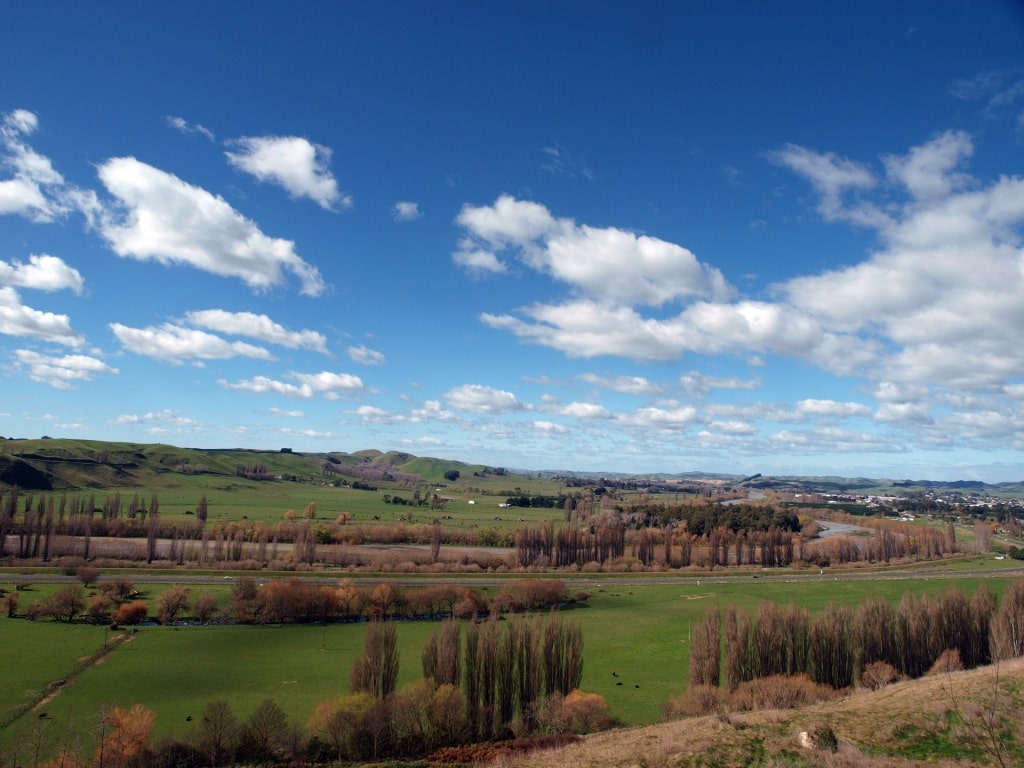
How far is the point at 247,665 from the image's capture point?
62.8 m

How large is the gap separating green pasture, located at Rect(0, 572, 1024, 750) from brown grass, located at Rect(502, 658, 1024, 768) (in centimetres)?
2102

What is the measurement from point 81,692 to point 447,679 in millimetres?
33684

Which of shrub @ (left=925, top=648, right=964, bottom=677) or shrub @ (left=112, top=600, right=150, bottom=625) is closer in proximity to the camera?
shrub @ (left=925, top=648, right=964, bottom=677)

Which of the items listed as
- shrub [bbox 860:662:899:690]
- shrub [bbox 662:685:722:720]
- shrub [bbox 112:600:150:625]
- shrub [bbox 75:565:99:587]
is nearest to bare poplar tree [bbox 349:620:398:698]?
shrub [bbox 662:685:722:720]

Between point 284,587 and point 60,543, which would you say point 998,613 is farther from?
point 60,543

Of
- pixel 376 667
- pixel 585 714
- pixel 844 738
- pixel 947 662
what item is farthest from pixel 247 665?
pixel 947 662

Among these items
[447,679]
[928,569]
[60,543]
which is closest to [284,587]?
[447,679]

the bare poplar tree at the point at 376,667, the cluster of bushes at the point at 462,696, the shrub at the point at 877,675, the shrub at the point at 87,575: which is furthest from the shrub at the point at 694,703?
the shrub at the point at 87,575

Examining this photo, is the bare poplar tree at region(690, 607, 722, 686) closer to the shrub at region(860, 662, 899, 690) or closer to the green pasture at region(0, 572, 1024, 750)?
the green pasture at region(0, 572, 1024, 750)

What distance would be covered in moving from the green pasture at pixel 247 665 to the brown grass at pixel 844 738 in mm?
21016

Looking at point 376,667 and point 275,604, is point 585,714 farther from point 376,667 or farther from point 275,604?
point 275,604

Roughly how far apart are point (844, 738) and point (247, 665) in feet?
190

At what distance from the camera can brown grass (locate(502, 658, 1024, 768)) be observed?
25.8 meters

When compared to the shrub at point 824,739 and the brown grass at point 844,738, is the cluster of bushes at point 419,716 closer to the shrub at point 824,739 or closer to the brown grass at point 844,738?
the brown grass at point 844,738
